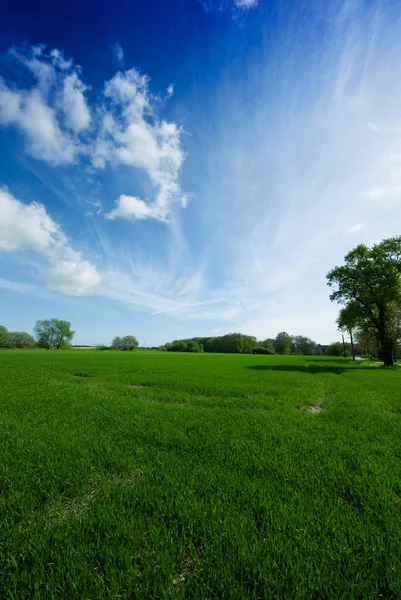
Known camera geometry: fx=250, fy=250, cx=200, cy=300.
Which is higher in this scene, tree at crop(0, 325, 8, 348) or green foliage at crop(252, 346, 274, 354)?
tree at crop(0, 325, 8, 348)

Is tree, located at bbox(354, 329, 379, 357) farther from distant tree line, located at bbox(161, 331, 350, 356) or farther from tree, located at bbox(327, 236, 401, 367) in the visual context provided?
distant tree line, located at bbox(161, 331, 350, 356)

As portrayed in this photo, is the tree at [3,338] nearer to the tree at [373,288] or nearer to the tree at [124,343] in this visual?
the tree at [124,343]

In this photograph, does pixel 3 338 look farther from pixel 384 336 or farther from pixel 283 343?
pixel 384 336

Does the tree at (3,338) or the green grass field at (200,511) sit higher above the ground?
the tree at (3,338)

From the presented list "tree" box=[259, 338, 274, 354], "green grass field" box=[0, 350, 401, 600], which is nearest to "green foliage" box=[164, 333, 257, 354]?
"tree" box=[259, 338, 274, 354]

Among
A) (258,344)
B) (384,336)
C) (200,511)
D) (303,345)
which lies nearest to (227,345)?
(258,344)

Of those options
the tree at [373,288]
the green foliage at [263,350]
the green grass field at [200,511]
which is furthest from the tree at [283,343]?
the green grass field at [200,511]

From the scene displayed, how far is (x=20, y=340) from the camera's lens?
6309 inches

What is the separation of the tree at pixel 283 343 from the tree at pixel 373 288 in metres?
129

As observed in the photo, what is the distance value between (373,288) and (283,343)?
13665 centimetres

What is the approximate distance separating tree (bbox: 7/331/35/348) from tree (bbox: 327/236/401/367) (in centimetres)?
17824

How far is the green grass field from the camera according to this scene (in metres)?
2.94

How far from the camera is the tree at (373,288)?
1483 inches

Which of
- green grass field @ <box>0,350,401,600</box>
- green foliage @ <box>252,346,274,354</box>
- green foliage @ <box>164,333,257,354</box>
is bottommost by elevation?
green grass field @ <box>0,350,401,600</box>
